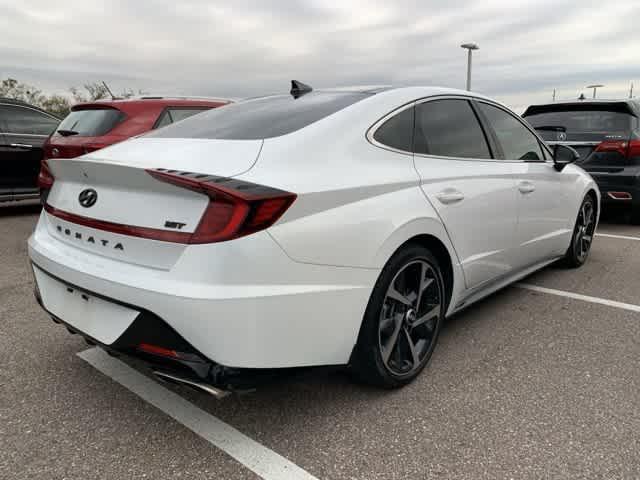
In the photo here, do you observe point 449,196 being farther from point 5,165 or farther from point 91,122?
point 5,165

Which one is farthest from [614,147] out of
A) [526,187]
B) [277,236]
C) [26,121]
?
[26,121]

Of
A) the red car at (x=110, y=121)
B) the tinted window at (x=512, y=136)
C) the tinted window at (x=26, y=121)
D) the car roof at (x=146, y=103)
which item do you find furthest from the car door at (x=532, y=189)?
the tinted window at (x=26, y=121)

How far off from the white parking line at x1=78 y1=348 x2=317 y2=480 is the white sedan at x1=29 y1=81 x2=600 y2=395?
367 millimetres

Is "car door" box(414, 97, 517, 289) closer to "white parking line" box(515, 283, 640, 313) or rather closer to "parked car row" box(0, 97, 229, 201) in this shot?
"white parking line" box(515, 283, 640, 313)

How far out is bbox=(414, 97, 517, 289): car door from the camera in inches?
104

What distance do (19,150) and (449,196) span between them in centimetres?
670

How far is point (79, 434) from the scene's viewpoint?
7.03 feet

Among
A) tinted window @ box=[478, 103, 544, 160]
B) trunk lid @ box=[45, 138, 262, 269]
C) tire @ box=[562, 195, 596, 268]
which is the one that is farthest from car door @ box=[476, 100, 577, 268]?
trunk lid @ box=[45, 138, 262, 269]

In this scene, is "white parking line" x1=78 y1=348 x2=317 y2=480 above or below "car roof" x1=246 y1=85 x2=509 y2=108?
below

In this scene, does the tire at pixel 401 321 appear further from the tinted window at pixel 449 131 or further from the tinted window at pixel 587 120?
the tinted window at pixel 587 120

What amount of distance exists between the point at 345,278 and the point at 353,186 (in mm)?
390

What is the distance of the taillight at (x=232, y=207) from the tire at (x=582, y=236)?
3547mm

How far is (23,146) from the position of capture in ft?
23.5

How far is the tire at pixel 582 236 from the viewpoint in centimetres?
454
